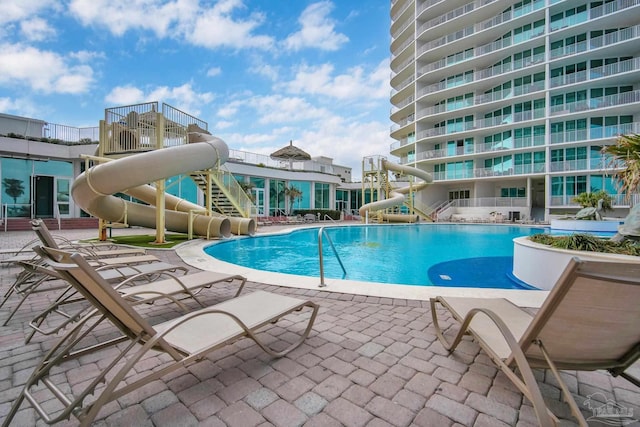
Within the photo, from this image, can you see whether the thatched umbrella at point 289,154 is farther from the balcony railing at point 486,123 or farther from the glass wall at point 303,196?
the balcony railing at point 486,123

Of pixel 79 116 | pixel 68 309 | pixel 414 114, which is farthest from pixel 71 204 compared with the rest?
pixel 414 114

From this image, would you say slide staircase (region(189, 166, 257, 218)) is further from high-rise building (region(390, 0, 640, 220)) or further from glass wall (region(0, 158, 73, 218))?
high-rise building (region(390, 0, 640, 220))

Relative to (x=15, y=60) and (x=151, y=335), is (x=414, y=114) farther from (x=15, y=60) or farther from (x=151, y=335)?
(x=151, y=335)

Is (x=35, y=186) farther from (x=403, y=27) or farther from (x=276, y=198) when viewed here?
(x=403, y=27)

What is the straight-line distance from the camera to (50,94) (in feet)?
70.4

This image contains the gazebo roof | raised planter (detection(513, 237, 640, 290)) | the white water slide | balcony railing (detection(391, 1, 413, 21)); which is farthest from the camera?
balcony railing (detection(391, 1, 413, 21))

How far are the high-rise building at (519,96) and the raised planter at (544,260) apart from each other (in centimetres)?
1998

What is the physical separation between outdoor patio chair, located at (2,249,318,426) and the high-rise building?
2595 centimetres

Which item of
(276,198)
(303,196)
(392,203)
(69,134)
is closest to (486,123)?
(392,203)

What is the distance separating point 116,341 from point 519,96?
1339 inches

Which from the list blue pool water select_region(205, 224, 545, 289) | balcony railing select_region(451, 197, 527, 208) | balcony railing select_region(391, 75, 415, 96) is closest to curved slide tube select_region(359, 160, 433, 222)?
balcony railing select_region(451, 197, 527, 208)

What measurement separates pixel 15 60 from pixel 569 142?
38351 millimetres

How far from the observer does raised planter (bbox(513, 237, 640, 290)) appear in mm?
4745

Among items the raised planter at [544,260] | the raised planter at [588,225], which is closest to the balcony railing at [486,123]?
the raised planter at [588,225]
